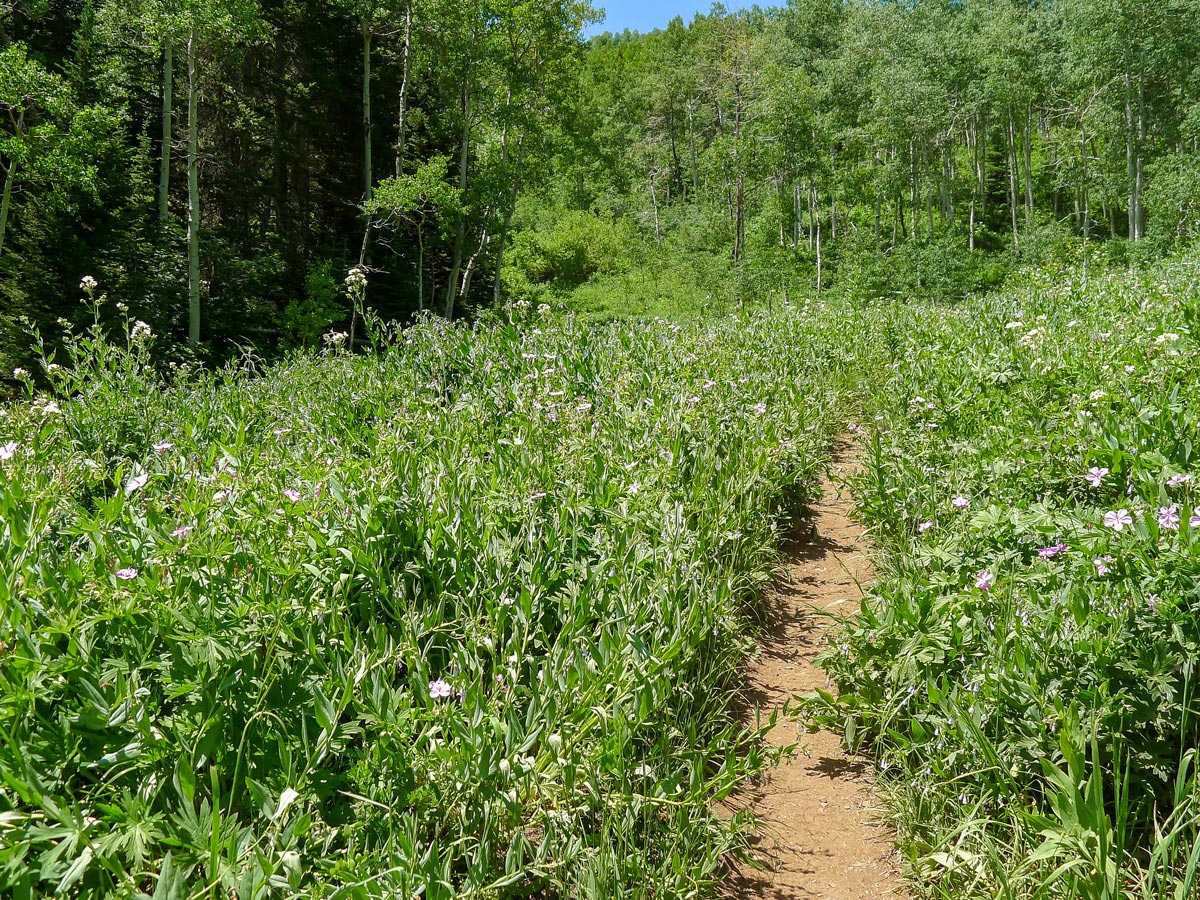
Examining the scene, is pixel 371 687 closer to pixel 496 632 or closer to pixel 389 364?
pixel 496 632

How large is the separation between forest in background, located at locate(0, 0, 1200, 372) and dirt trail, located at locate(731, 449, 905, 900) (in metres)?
10.8

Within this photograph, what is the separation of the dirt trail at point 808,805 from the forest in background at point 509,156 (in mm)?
10770

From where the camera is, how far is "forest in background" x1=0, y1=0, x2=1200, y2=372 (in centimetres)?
1599

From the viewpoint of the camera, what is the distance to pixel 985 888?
2.07m

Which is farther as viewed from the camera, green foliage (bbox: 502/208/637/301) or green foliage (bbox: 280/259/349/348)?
green foliage (bbox: 502/208/637/301)

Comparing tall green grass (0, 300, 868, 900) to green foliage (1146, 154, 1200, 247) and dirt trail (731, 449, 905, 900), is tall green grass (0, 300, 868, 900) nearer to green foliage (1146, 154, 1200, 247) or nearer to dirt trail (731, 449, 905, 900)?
dirt trail (731, 449, 905, 900)

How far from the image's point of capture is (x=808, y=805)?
2707 millimetres

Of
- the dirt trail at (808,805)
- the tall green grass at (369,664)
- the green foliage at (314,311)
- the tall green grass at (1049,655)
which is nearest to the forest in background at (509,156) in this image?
the green foliage at (314,311)

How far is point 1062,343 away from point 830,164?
34015 millimetres

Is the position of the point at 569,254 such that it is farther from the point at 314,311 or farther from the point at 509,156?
the point at 314,311

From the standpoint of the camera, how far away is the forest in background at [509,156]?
1599cm

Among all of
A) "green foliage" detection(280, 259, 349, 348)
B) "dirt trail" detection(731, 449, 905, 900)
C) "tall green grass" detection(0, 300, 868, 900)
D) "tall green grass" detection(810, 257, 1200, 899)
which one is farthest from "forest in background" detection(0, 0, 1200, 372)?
"tall green grass" detection(0, 300, 868, 900)

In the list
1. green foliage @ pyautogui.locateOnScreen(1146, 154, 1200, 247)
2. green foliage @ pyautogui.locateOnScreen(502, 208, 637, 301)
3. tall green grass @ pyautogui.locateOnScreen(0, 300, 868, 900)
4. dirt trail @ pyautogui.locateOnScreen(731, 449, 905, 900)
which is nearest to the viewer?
tall green grass @ pyautogui.locateOnScreen(0, 300, 868, 900)

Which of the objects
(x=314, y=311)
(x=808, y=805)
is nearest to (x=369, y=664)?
(x=808, y=805)
